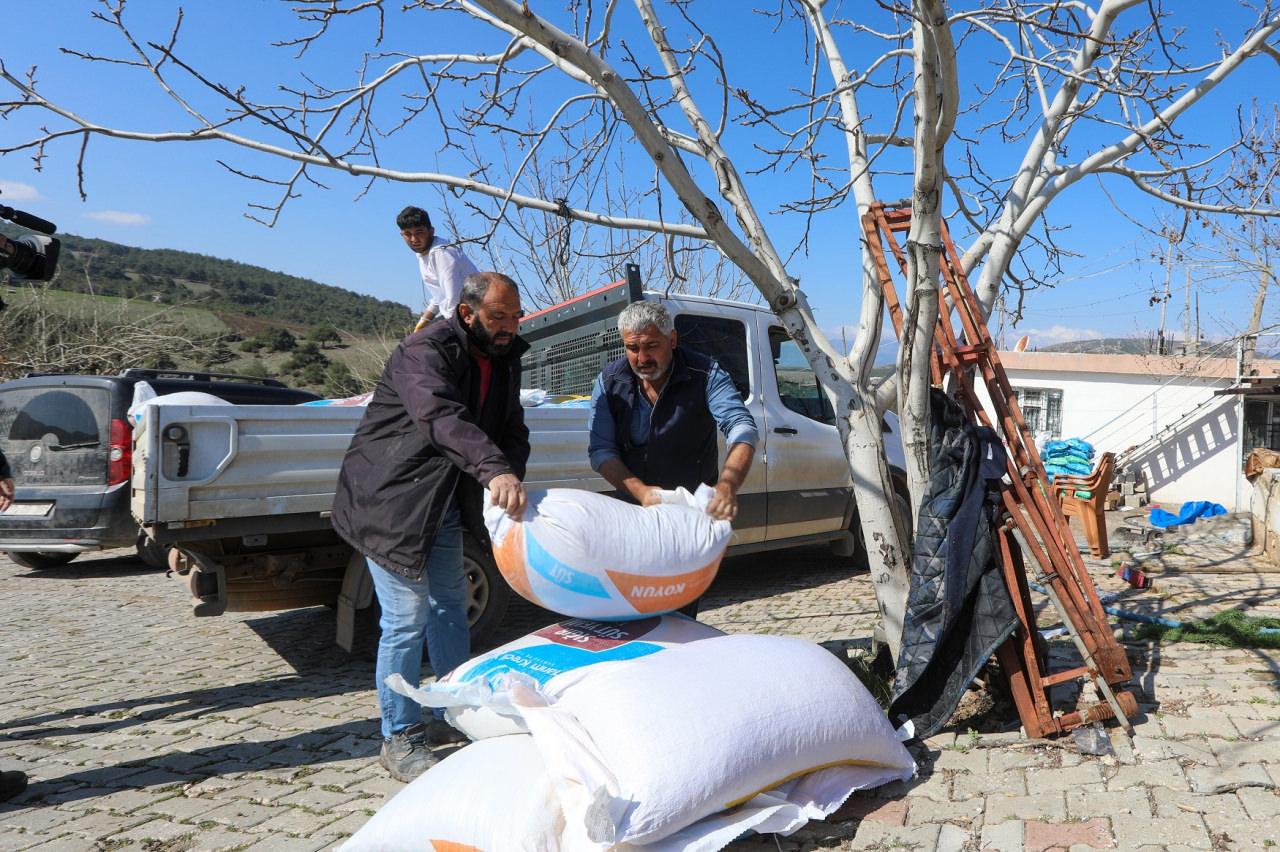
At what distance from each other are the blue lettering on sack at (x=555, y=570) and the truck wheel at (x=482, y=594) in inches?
85.4

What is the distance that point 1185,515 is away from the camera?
485 inches

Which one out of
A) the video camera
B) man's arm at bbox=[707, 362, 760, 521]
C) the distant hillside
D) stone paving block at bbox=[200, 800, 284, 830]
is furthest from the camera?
the distant hillside

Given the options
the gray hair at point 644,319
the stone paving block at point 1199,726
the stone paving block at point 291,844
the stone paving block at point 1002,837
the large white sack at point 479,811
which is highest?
the gray hair at point 644,319

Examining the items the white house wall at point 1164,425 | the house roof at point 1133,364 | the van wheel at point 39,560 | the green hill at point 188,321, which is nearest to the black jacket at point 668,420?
the green hill at point 188,321

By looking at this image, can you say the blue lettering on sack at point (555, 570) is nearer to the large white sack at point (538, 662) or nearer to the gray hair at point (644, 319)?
the large white sack at point (538, 662)

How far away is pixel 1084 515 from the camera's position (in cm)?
848

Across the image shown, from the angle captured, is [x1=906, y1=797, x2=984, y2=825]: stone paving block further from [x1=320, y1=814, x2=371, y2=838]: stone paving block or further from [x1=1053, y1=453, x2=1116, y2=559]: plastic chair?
[x1=1053, y1=453, x2=1116, y2=559]: plastic chair

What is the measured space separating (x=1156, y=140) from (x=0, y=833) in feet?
17.3

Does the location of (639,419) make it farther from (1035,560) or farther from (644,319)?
(1035,560)

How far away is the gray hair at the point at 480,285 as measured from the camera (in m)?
3.09

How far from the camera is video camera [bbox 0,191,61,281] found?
3.45 m

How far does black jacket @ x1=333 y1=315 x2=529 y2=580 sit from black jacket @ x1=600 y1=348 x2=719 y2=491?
53cm

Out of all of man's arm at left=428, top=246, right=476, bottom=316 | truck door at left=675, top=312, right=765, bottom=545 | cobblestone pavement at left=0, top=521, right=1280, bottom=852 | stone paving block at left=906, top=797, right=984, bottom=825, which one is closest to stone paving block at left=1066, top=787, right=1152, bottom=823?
cobblestone pavement at left=0, top=521, right=1280, bottom=852

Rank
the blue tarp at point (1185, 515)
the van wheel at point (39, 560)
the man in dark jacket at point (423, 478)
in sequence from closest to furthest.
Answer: the man in dark jacket at point (423, 478) → the van wheel at point (39, 560) → the blue tarp at point (1185, 515)
